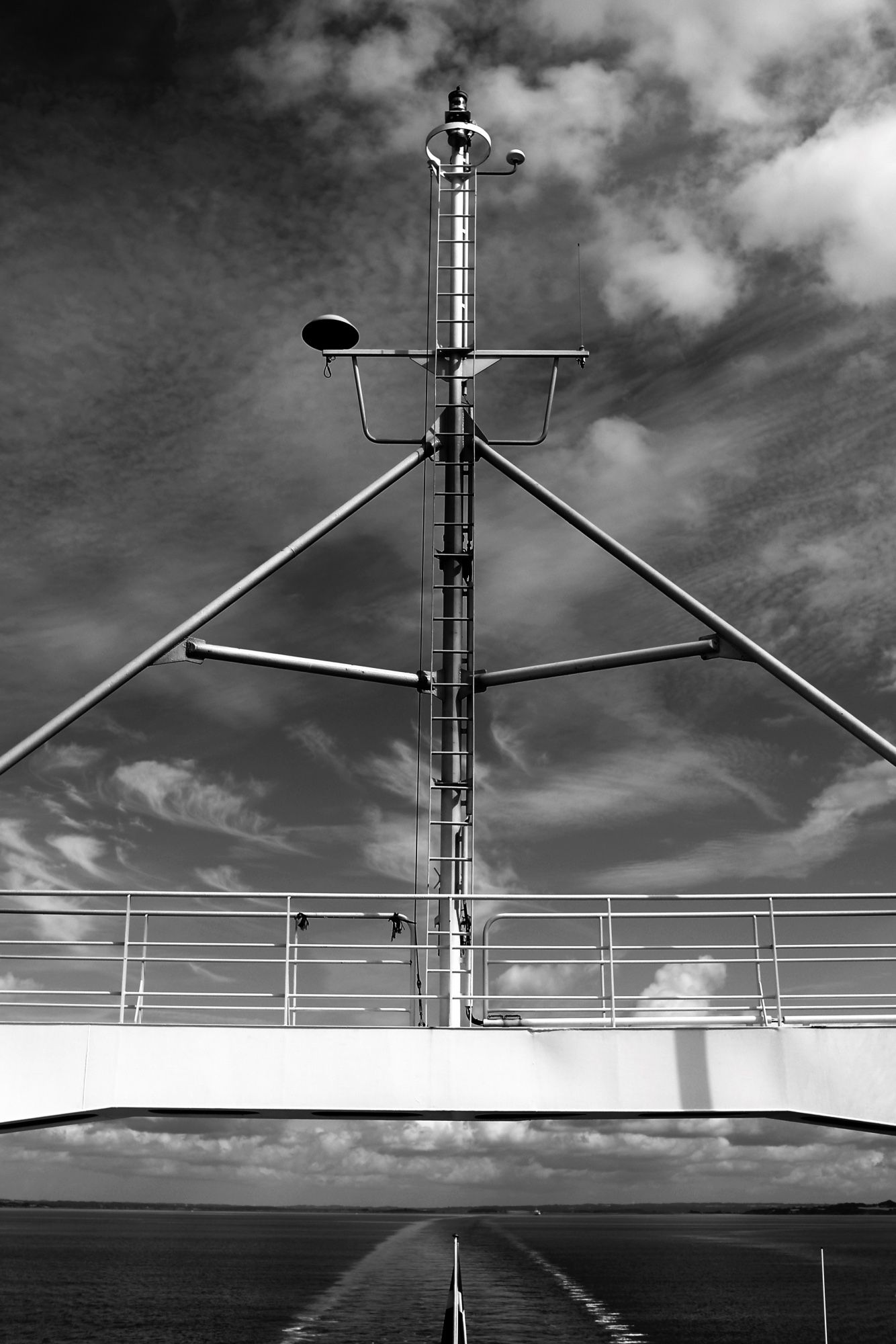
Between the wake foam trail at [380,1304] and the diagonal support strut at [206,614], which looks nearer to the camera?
the diagonal support strut at [206,614]

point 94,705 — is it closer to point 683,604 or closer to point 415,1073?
point 415,1073

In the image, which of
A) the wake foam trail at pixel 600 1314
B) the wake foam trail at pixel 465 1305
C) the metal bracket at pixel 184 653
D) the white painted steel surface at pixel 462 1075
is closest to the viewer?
the white painted steel surface at pixel 462 1075

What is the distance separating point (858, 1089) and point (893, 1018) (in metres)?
0.77

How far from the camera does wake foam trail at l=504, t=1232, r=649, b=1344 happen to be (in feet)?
239

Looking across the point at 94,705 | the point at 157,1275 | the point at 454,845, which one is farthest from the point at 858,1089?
the point at 157,1275

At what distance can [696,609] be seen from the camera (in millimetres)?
13055

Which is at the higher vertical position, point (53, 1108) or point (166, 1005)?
point (166, 1005)

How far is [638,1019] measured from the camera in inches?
405

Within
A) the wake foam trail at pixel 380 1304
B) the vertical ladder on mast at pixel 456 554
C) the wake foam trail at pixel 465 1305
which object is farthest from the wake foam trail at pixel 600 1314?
the vertical ladder on mast at pixel 456 554

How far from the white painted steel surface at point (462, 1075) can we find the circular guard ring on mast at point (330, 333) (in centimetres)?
779

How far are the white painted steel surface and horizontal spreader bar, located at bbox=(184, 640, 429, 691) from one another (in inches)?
165

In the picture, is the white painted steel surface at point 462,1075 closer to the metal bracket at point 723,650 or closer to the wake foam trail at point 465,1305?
the metal bracket at point 723,650

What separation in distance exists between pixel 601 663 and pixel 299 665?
3344 mm

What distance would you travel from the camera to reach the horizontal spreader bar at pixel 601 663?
13.2 m
